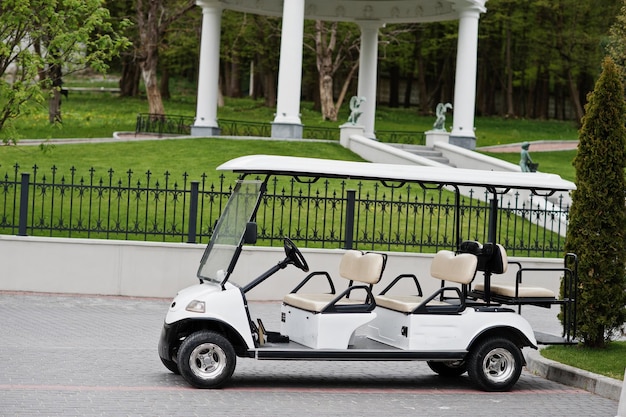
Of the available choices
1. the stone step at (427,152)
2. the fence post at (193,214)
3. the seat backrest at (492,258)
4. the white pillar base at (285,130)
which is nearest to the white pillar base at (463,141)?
the stone step at (427,152)

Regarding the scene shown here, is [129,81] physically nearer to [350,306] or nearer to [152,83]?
[152,83]

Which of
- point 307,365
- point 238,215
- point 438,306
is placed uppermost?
point 238,215

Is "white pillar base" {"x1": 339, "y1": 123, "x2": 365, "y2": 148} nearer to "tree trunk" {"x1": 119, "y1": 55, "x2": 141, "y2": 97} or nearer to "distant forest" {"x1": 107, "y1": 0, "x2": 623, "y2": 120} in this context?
"distant forest" {"x1": 107, "y1": 0, "x2": 623, "y2": 120}

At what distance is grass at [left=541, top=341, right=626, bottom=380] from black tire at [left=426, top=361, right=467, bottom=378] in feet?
4.14

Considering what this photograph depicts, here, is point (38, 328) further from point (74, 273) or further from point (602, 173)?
point (602, 173)

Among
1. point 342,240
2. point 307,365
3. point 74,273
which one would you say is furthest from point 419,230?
point 307,365

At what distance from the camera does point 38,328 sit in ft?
42.4

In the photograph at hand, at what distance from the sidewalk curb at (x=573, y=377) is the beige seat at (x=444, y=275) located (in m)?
1.62

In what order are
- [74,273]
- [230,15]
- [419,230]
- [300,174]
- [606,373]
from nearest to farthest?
[300,174], [606,373], [74,273], [419,230], [230,15]

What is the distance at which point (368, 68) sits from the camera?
36312 millimetres

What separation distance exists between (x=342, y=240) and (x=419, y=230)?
2.03 meters

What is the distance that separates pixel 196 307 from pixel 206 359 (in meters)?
0.51

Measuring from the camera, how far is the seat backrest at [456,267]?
10281 mm

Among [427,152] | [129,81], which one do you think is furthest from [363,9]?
[129,81]
